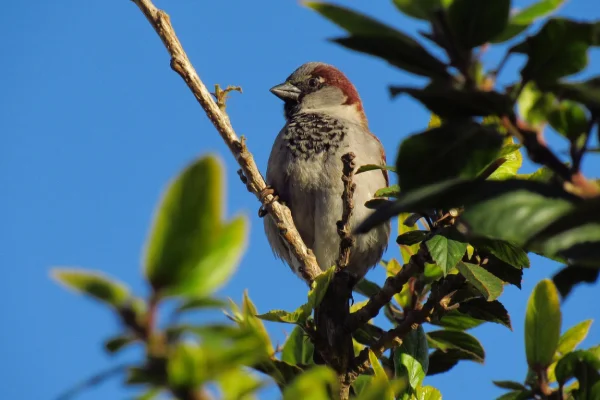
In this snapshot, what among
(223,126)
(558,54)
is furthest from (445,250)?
(558,54)

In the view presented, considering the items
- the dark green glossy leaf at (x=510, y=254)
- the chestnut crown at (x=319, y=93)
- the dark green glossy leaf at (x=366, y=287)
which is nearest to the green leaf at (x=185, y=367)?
the dark green glossy leaf at (x=510, y=254)

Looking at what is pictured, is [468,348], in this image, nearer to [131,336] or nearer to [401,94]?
[401,94]

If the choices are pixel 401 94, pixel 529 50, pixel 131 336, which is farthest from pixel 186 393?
pixel 529 50

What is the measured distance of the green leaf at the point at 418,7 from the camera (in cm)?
60

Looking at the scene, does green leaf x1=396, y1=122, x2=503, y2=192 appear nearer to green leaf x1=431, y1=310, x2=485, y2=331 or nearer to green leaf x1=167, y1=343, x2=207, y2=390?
green leaf x1=167, y1=343, x2=207, y2=390

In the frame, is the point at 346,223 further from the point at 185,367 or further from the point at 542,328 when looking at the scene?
the point at 185,367

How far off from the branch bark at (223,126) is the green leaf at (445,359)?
1.59 feet

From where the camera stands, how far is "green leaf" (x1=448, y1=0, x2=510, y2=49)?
0.62m

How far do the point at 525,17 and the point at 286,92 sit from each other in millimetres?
3353

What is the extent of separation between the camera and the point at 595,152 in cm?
70

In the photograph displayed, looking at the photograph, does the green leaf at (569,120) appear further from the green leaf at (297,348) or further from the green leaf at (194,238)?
A: the green leaf at (297,348)

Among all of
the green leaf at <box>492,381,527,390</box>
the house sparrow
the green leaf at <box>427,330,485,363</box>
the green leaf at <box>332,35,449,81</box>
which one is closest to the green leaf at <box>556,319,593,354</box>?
the green leaf at <box>492,381,527,390</box>

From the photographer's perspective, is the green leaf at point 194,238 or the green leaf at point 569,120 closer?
the green leaf at point 194,238

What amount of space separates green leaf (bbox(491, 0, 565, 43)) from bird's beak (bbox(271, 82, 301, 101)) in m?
3.28
